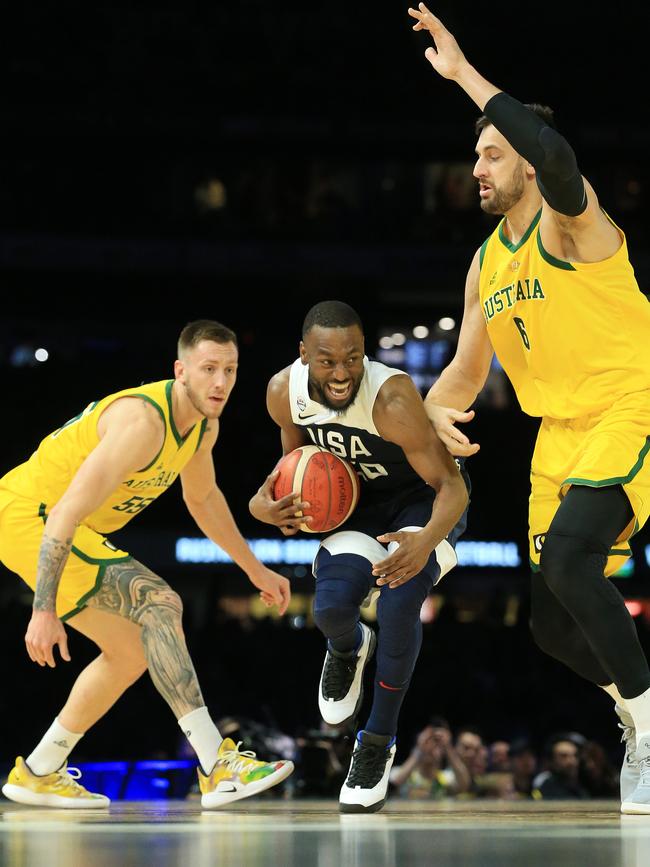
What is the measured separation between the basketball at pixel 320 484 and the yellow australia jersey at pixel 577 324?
0.78m

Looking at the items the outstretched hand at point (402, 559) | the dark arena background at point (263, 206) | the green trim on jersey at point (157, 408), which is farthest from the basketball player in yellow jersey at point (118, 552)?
the dark arena background at point (263, 206)

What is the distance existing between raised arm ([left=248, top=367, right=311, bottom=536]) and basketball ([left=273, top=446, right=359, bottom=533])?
0.04 metres

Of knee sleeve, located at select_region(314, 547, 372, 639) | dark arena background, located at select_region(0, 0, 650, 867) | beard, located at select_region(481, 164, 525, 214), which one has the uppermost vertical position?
dark arena background, located at select_region(0, 0, 650, 867)

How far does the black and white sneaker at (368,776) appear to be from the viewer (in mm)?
4174

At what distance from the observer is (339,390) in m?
4.32

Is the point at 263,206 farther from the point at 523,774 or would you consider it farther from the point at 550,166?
the point at 550,166

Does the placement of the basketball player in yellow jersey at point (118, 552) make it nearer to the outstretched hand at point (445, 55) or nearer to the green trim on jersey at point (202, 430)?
the green trim on jersey at point (202, 430)

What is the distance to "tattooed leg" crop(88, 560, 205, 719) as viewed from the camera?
4605 mm

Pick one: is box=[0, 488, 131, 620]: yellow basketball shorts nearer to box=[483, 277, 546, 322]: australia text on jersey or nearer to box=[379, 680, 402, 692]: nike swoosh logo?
box=[379, 680, 402, 692]: nike swoosh logo

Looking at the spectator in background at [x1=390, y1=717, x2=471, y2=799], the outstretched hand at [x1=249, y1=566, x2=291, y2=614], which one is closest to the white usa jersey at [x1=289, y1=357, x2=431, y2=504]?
the outstretched hand at [x1=249, y1=566, x2=291, y2=614]

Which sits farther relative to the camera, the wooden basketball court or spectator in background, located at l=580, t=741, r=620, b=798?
spectator in background, located at l=580, t=741, r=620, b=798

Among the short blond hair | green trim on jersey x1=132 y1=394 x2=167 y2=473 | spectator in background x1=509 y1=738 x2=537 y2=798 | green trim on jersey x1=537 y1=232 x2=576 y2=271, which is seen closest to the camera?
green trim on jersey x1=537 y1=232 x2=576 y2=271

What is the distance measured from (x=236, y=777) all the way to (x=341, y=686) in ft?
1.65

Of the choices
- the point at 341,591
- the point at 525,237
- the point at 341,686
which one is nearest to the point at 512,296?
the point at 525,237
